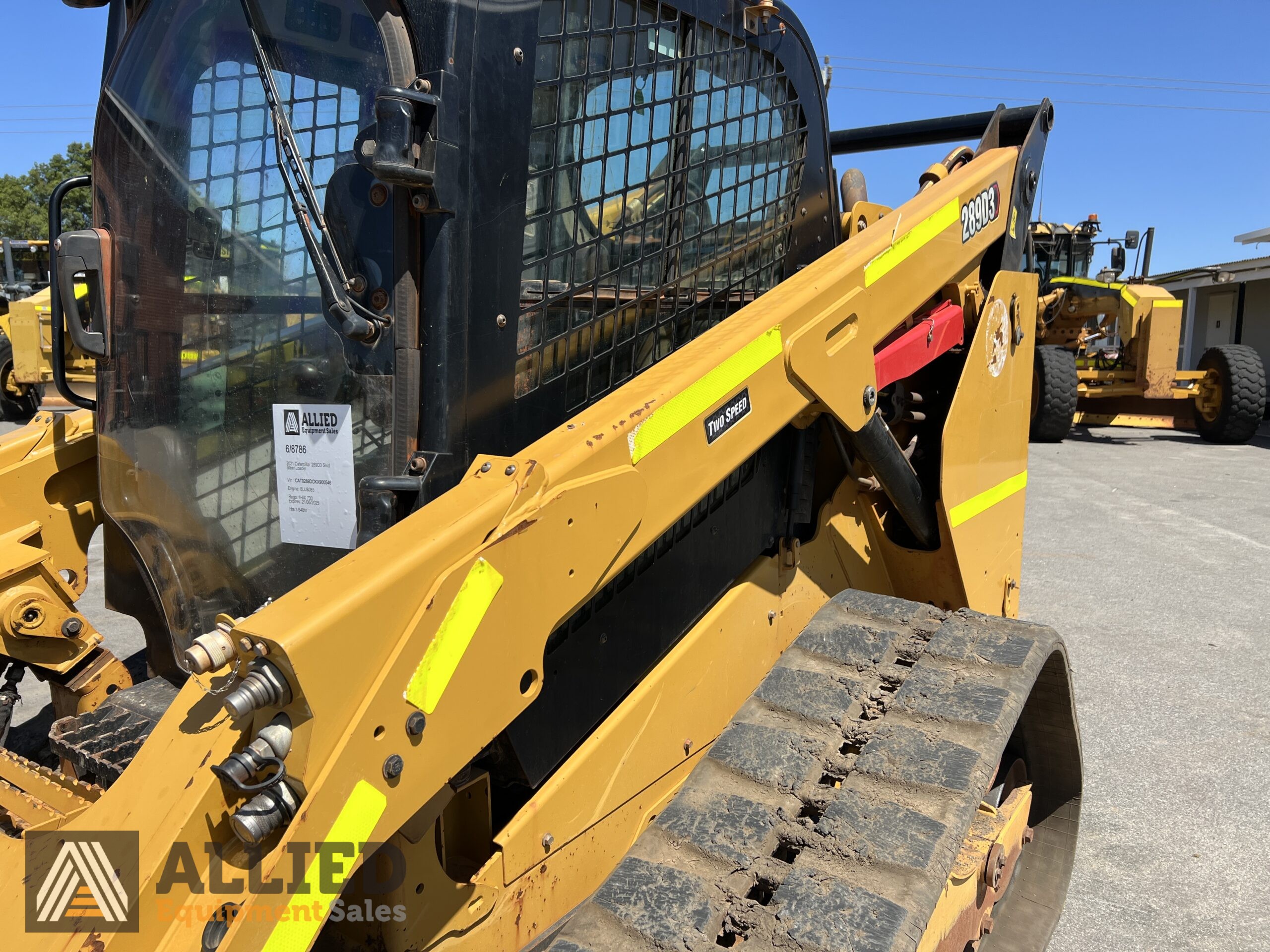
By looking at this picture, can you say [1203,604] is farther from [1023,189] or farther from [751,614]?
[751,614]

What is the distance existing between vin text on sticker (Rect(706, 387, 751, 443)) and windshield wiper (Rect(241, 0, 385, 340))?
1.86 feet

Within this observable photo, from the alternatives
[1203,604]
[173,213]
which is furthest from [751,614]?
[1203,604]

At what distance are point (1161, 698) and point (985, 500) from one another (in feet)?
7.97

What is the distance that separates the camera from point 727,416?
5.38 ft

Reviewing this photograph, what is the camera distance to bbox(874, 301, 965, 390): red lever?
Answer: 2141 mm

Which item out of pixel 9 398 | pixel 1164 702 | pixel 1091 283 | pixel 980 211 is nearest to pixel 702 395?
pixel 980 211

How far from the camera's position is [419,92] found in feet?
4.45

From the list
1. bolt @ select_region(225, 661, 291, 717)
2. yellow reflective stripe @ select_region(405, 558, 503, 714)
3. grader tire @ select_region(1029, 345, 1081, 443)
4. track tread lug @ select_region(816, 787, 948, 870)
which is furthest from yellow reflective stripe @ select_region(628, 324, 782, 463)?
grader tire @ select_region(1029, 345, 1081, 443)

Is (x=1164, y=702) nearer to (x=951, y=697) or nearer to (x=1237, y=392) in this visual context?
(x=951, y=697)

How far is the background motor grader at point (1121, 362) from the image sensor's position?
1272 centimetres

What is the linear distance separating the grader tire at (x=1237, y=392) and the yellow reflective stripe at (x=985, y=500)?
12.2m

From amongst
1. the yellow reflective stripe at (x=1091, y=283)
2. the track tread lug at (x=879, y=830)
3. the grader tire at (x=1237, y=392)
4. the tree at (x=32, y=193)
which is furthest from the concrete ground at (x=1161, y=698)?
the tree at (x=32, y=193)

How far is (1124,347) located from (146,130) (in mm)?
14314

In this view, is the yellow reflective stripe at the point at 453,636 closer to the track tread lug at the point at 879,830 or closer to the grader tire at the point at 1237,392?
the track tread lug at the point at 879,830
